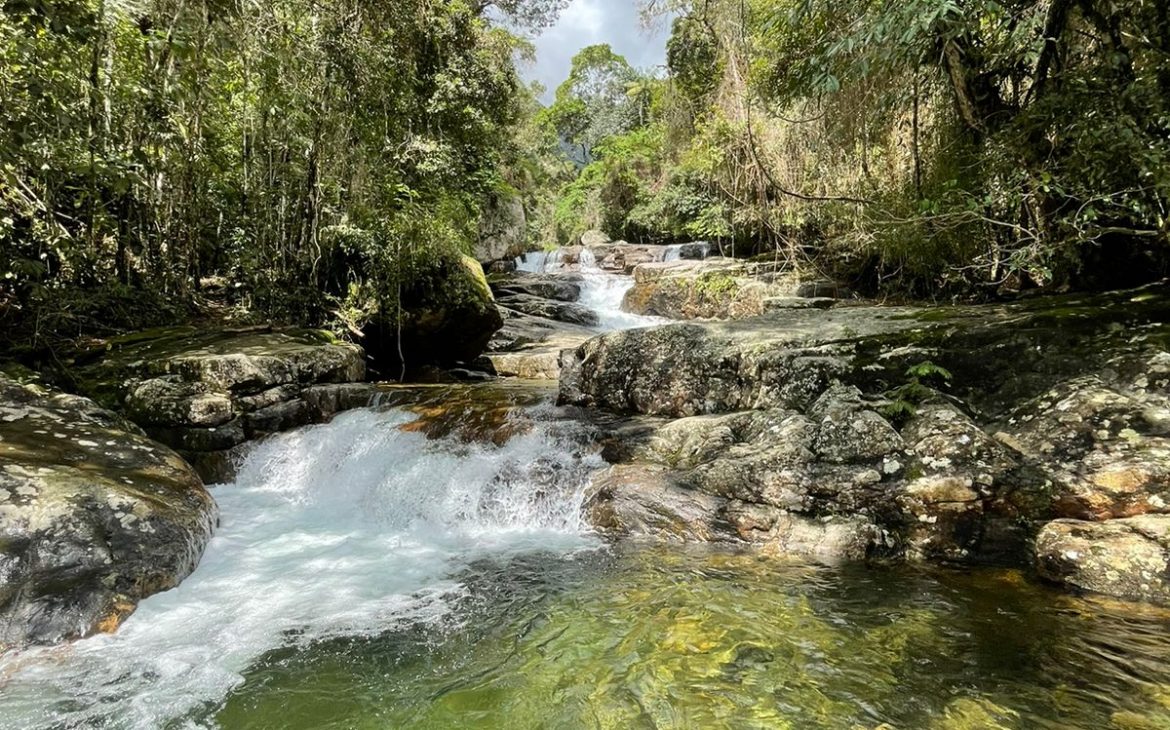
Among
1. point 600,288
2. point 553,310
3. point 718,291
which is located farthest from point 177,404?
point 600,288

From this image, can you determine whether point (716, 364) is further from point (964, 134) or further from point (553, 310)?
point (553, 310)

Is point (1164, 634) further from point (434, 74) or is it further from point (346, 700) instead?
point (434, 74)

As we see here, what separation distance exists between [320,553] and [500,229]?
16.2 m

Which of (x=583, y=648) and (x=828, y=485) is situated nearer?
(x=583, y=648)

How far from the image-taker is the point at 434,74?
43.5 feet

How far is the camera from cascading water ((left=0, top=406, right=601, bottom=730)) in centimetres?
291

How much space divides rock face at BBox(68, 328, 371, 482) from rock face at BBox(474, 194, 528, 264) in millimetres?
11079

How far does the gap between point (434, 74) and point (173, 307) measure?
762 centimetres

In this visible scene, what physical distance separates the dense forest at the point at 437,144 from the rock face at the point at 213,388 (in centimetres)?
109

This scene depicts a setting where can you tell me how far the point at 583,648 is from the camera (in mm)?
3154

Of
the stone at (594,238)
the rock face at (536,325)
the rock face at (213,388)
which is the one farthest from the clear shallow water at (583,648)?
the stone at (594,238)

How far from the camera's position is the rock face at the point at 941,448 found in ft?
12.4

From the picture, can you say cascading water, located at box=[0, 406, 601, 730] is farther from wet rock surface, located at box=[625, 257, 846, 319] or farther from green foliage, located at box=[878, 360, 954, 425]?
wet rock surface, located at box=[625, 257, 846, 319]

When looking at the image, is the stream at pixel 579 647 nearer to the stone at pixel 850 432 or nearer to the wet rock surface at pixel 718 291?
the stone at pixel 850 432
